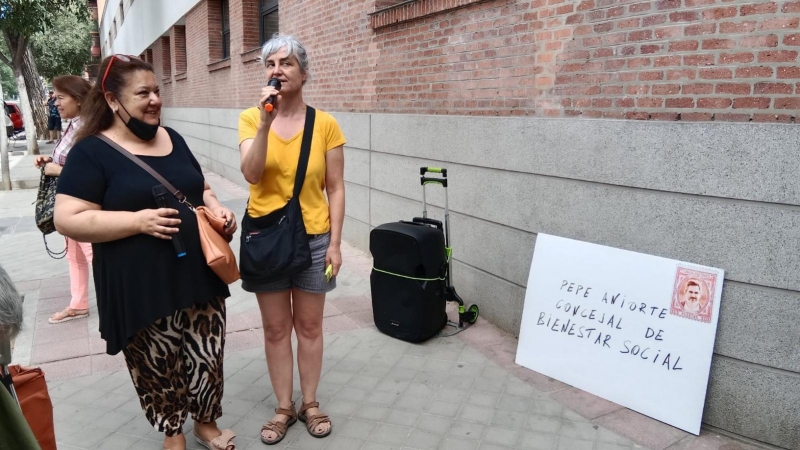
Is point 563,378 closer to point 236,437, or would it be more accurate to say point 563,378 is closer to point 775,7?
point 236,437

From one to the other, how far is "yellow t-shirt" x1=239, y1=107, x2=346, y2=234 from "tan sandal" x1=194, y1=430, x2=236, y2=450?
110 centimetres

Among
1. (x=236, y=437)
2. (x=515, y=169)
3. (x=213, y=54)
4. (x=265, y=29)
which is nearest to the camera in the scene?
(x=236, y=437)

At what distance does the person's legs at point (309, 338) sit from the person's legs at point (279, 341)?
0.05 m

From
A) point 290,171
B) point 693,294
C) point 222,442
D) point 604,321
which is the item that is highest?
point 290,171

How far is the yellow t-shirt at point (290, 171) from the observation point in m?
2.64

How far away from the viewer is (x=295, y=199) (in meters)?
2.68

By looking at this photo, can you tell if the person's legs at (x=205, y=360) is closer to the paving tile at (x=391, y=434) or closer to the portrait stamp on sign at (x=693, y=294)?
the paving tile at (x=391, y=434)

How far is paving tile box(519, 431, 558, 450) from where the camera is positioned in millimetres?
2906

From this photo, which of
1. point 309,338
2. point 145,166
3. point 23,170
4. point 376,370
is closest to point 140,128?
point 145,166

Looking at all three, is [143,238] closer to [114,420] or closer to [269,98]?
[269,98]

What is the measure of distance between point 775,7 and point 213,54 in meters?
12.4

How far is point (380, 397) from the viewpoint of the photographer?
341 cm

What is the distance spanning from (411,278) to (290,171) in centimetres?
155

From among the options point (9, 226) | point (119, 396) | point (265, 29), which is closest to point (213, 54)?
point (265, 29)
